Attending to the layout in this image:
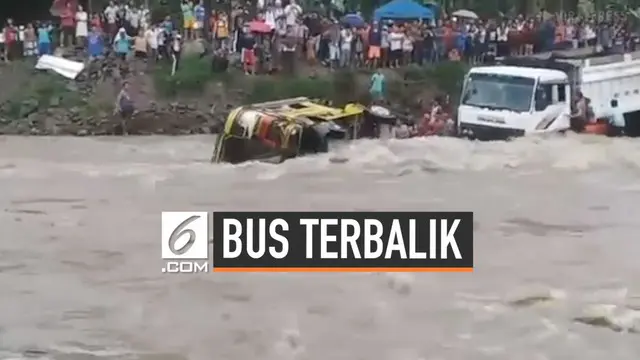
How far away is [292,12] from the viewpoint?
378 cm

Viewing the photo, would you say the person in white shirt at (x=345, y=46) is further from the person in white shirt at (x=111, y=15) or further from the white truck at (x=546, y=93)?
the person in white shirt at (x=111, y=15)

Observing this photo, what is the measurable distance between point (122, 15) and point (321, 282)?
926mm

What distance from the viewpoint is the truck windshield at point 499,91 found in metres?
3.76

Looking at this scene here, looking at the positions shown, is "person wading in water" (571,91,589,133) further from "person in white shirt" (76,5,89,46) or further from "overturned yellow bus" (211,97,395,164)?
"person in white shirt" (76,5,89,46)

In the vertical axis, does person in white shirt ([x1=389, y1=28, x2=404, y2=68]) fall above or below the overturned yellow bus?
above

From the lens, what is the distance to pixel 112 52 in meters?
3.78

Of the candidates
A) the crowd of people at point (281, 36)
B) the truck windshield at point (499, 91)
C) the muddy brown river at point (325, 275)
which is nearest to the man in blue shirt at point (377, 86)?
the crowd of people at point (281, 36)

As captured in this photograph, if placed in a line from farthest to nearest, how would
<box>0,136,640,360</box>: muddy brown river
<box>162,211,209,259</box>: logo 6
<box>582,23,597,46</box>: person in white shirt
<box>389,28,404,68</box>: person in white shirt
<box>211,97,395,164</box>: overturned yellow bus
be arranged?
1. <box>582,23,597,46</box>: person in white shirt
2. <box>389,28,404,68</box>: person in white shirt
3. <box>211,97,395,164</box>: overturned yellow bus
4. <box>162,211,209,259</box>: logo 6
5. <box>0,136,640,360</box>: muddy brown river

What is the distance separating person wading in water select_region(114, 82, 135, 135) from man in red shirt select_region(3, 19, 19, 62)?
30cm

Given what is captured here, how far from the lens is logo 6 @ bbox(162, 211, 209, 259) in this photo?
3490 millimetres

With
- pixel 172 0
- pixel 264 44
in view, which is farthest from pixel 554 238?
pixel 172 0

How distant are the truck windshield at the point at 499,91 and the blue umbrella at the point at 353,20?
1.09 ft

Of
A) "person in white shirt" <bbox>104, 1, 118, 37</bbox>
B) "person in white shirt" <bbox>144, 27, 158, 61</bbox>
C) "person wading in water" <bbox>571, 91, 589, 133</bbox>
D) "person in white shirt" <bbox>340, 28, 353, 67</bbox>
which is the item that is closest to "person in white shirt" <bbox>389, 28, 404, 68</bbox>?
"person in white shirt" <bbox>340, 28, 353, 67</bbox>

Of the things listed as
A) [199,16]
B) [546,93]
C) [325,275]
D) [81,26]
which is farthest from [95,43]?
[546,93]
